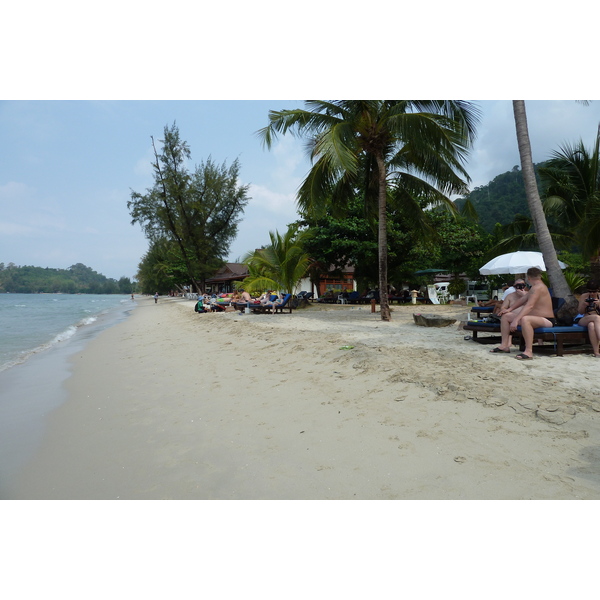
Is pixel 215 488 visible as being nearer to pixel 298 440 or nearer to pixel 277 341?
pixel 298 440

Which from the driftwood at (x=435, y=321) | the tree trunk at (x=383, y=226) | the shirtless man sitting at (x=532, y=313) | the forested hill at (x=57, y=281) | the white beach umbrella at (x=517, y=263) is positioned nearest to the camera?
the shirtless man sitting at (x=532, y=313)

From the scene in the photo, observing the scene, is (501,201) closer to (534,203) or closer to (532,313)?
(534,203)

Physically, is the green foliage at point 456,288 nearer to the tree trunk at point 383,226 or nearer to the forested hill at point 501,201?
the tree trunk at point 383,226

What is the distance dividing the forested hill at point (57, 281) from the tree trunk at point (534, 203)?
5855 inches

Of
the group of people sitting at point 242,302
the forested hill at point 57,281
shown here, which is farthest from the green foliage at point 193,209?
the forested hill at point 57,281

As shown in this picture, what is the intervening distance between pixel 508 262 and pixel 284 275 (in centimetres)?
888

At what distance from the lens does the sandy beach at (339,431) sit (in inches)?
103

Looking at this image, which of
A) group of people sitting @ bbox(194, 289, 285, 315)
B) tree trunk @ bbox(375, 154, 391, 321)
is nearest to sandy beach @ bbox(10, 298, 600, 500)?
tree trunk @ bbox(375, 154, 391, 321)

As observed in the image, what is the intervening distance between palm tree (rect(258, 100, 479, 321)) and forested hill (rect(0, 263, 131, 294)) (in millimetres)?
143603

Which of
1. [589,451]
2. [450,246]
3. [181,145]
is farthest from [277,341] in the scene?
[181,145]

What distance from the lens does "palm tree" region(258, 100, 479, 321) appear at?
30.0 feet

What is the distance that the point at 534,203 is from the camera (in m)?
7.02

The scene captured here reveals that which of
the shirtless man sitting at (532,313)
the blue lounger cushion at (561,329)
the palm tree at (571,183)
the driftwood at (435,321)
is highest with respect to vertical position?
the palm tree at (571,183)

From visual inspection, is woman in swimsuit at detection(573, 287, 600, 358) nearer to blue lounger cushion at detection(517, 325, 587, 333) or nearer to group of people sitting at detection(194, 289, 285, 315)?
blue lounger cushion at detection(517, 325, 587, 333)
